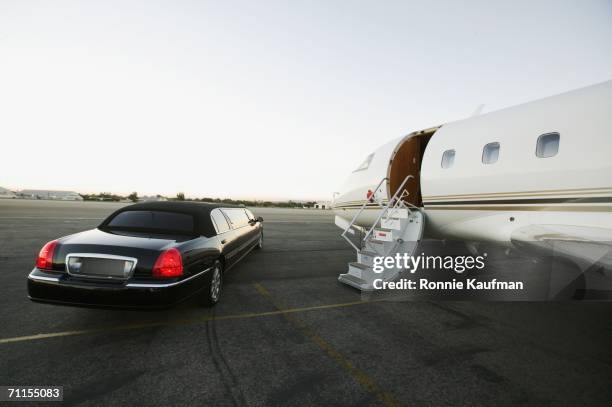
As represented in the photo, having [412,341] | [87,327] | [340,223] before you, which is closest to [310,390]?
[412,341]

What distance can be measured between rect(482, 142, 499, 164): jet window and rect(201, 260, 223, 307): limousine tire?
5.27 m

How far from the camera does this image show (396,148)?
27.0ft

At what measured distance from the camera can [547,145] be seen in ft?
16.6

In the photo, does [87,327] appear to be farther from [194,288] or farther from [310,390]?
[310,390]

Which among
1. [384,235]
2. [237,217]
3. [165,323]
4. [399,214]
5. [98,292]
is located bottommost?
[165,323]

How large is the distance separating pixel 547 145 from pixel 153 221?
641 centimetres

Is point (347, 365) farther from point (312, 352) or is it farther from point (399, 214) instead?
point (399, 214)

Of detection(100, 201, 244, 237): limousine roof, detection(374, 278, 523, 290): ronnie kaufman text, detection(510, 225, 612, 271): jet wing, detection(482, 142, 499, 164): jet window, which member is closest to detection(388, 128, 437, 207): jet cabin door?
detection(482, 142, 499, 164): jet window

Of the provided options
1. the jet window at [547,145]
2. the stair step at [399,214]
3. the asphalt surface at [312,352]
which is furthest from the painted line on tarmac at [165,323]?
the jet window at [547,145]

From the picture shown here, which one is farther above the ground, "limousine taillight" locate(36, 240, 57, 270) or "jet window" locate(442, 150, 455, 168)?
"jet window" locate(442, 150, 455, 168)

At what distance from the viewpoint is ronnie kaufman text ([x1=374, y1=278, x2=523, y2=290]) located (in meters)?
6.63

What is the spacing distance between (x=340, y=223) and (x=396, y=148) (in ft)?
11.7

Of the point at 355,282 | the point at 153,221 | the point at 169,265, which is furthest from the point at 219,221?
the point at 355,282

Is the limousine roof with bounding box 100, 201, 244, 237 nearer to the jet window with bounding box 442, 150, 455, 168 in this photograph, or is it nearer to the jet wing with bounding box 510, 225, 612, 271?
the jet window with bounding box 442, 150, 455, 168
